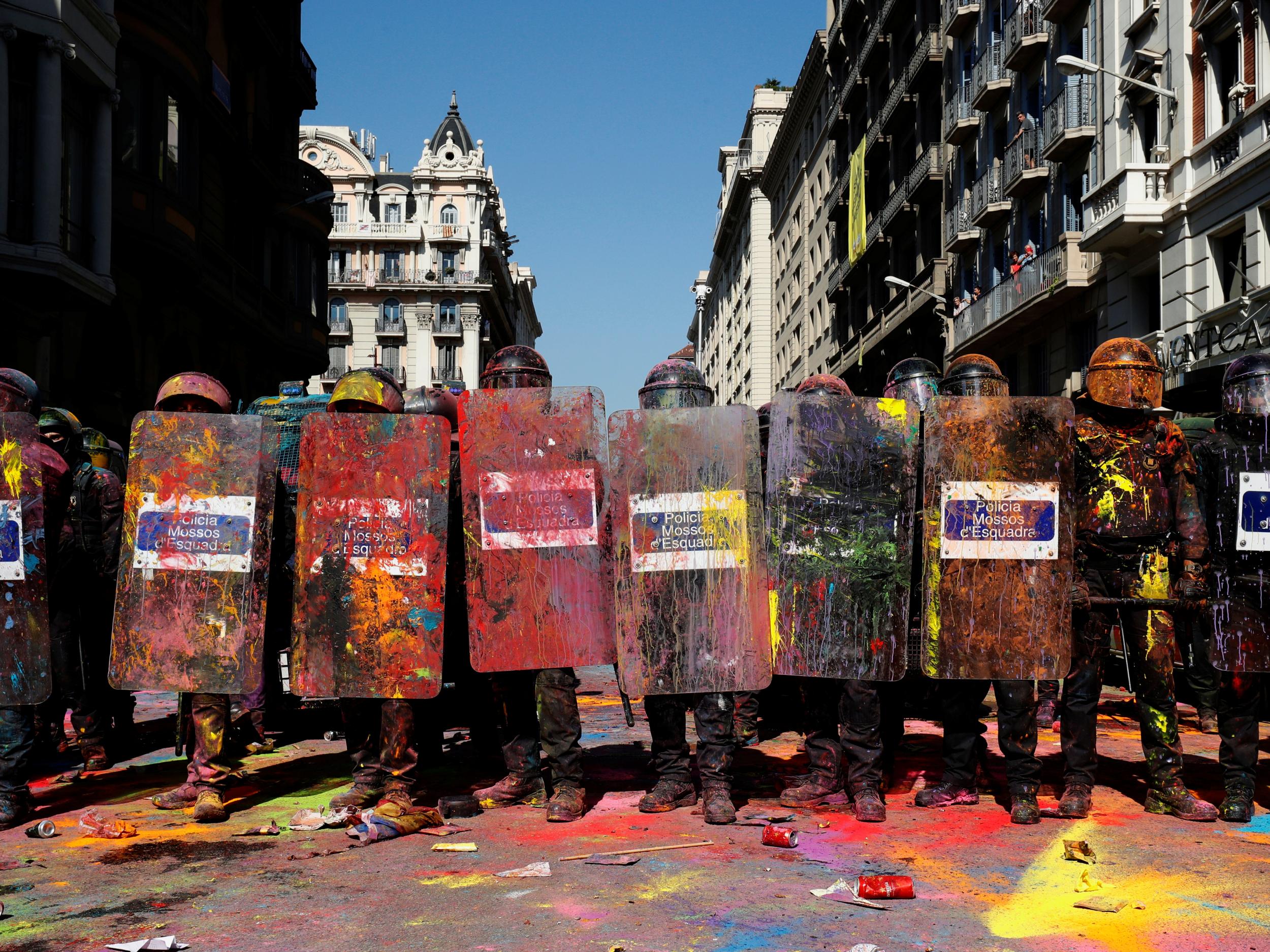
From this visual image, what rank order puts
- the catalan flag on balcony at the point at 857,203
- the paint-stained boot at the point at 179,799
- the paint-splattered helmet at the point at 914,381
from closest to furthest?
the paint-stained boot at the point at 179,799, the paint-splattered helmet at the point at 914,381, the catalan flag on balcony at the point at 857,203

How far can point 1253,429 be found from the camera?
213 inches

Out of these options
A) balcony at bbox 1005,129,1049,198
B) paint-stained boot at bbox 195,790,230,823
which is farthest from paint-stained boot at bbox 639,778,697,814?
balcony at bbox 1005,129,1049,198

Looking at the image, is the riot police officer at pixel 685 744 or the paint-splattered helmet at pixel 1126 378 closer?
the riot police officer at pixel 685 744

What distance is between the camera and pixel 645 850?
4.73 metres

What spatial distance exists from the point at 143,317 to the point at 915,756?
1761 cm

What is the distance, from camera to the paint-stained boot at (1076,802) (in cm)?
532

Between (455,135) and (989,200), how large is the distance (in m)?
51.7

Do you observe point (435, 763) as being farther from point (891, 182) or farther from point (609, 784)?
point (891, 182)

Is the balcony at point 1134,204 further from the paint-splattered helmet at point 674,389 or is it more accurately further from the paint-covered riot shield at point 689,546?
Result: the paint-covered riot shield at point 689,546

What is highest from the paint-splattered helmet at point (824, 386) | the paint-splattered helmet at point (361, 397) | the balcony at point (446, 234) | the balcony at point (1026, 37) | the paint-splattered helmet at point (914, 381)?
the balcony at point (446, 234)

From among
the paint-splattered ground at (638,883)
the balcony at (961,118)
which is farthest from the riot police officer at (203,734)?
the balcony at (961,118)

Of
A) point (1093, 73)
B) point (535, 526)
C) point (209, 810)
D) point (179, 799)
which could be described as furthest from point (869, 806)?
point (1093, 73)

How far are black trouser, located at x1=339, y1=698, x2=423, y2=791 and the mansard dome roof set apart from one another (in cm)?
6853

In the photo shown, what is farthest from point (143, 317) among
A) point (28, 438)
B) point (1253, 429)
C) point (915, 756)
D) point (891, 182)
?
point (891, 182)
